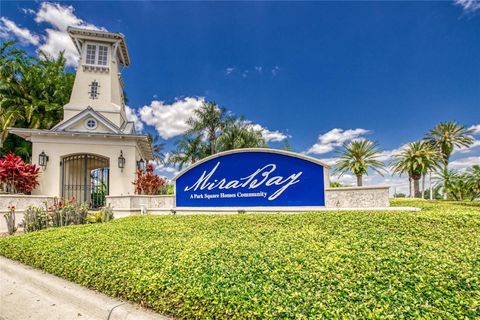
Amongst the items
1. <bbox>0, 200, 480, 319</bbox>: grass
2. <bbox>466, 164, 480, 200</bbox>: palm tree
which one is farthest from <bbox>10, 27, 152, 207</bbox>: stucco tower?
<bbox>466, 164, 480, 200</bbox>: palm tree

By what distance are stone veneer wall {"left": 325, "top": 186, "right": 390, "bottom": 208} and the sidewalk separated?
15.6ft

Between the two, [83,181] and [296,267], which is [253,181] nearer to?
[296,267]

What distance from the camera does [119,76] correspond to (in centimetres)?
1422

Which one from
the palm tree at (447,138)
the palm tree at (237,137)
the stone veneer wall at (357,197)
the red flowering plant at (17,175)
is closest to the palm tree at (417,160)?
the palm tree at (447,138)

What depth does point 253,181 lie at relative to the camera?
283 inches

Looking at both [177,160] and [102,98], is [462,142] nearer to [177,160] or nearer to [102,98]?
[177,160]

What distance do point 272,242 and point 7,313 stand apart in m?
3.72

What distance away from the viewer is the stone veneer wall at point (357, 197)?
20.0 feet

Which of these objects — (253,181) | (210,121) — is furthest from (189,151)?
(253,181)

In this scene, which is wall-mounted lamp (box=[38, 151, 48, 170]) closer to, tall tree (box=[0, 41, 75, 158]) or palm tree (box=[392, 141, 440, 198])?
tall tree (box=[0, 41, 75, 158])

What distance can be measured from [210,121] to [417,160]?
75.9 ft

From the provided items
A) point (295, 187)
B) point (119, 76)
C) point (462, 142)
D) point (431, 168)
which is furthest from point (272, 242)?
point (462, 142)

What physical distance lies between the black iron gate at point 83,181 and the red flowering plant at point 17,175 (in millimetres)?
1318

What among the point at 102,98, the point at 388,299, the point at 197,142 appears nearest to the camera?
the point at 388,299
